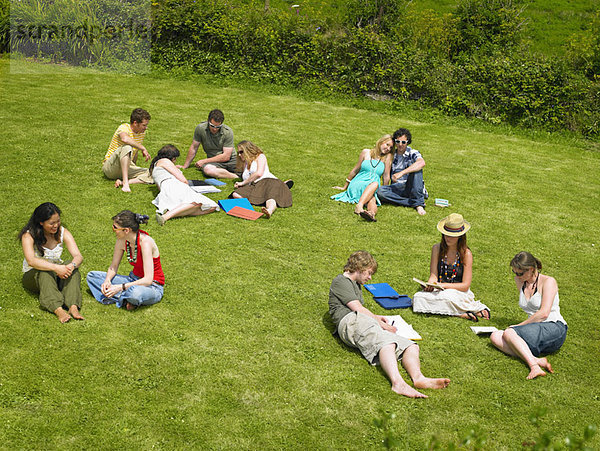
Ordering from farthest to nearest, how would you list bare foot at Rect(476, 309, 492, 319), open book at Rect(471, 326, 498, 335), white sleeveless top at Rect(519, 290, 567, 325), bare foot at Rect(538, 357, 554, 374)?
1. bare foot at Rect(476, 309, 492, 319)
2. open book at Rect(471, 326, 498, 335)
3. white sleeveless top at Rect(519, 290, 567, 325)
4. bare foot at Rect(538, 357, 554, 374)

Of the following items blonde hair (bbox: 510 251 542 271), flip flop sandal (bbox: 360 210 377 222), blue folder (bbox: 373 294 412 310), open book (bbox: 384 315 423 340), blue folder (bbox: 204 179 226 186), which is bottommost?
open book (bbox: 384 315 423 340)

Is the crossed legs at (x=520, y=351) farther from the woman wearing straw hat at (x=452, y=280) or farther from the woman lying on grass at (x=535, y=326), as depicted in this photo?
the woman wearing straw hat at (x=452, y=280)

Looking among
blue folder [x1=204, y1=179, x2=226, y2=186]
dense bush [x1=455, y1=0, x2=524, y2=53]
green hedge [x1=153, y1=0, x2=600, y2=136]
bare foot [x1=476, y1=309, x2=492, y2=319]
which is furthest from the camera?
dense bush [x1=455, y1=0, x2=524, y2=53]

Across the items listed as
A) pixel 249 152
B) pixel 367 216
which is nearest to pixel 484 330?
pixel 367 216

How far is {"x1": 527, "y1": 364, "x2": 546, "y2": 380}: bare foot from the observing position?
6.24 m

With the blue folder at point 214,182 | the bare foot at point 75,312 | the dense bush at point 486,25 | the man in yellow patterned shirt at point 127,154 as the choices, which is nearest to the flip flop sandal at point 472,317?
the bare foot at point 75,312

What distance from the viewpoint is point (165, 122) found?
15867 mm

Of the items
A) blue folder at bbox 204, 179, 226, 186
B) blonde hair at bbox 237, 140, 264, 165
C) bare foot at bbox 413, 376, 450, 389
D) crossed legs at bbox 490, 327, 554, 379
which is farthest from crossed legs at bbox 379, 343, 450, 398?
blue folder at bbox 204, 179, 226, 186

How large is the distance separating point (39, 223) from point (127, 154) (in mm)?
4467

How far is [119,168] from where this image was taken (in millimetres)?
11031

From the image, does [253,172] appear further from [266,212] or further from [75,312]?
[75,312]

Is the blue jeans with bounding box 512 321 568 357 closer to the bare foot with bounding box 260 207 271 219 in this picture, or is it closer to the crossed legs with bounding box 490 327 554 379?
the crossed legs with bounding box 490 327 554 379

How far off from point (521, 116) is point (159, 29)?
13.2 m

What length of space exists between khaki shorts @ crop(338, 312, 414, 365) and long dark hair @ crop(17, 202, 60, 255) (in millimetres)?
3543
